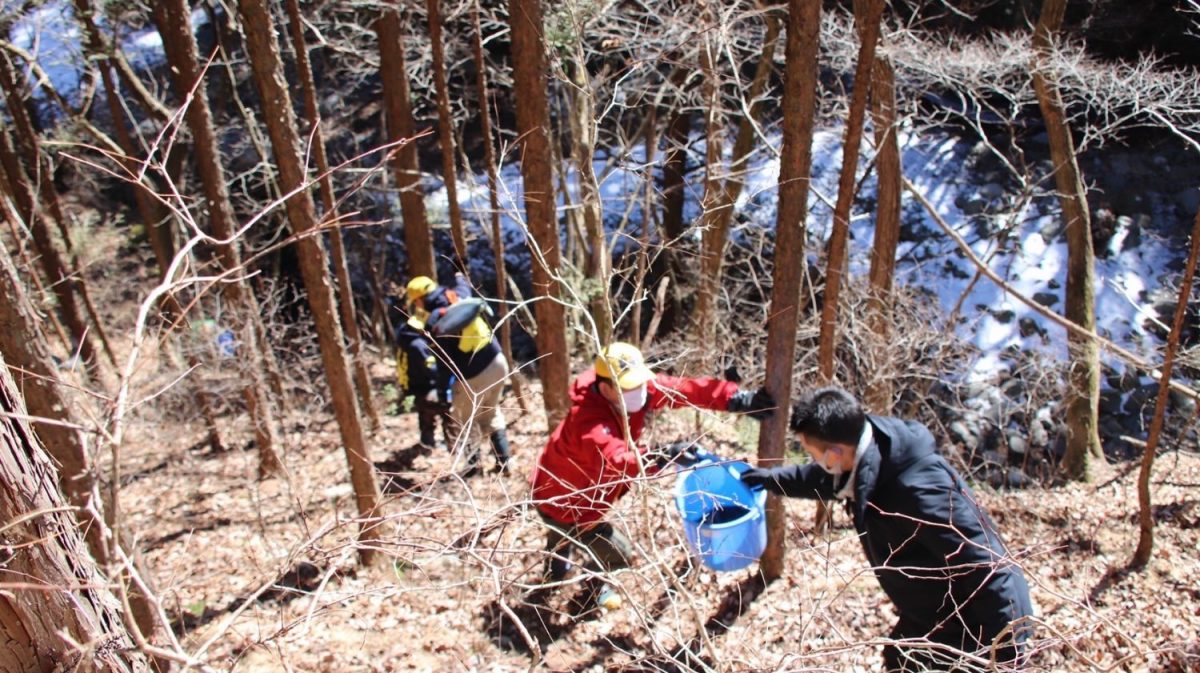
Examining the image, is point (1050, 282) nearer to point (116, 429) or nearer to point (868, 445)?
point (868, 445)

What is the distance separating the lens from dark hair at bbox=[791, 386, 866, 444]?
10.6 ft

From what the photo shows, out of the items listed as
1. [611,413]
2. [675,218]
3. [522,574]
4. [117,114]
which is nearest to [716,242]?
[675,218]

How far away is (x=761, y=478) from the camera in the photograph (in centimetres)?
383

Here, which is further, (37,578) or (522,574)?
(522,574)

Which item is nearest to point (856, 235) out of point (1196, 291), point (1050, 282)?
point (1050, 282)

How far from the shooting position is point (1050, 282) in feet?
42.4

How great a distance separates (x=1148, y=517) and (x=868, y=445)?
4.01 meters

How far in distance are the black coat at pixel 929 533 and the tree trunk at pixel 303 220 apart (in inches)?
110

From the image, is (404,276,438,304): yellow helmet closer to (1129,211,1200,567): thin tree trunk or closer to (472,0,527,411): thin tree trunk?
(472,0,527,411): thin tree trunk

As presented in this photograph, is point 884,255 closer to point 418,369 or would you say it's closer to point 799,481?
point 799,481

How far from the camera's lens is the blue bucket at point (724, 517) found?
4.41 m

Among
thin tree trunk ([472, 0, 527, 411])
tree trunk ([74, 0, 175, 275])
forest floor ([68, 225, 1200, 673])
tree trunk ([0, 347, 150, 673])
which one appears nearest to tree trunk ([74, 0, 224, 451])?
tree trunk ([74, 0, 175, 275])

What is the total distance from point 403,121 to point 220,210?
130 inches

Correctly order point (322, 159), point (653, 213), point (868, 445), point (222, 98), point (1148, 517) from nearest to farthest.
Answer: point (868, 445) < point (1148, 517) < point (322, 159) < point (653, 213) < point (222, 98)
